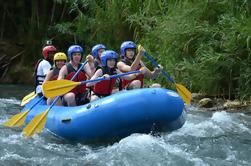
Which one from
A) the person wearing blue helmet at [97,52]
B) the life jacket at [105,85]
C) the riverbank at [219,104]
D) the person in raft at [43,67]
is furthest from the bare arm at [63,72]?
the riverbank at [219,104]

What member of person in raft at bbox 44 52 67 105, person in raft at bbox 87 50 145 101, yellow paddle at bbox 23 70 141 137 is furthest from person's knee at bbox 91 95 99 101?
person in raft at bbox 44 52 67 105

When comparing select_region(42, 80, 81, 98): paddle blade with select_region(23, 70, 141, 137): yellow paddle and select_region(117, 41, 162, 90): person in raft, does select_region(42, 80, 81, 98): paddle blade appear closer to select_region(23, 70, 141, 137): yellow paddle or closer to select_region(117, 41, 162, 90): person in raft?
select_region(23, 70, 141, 137): yellow paddle

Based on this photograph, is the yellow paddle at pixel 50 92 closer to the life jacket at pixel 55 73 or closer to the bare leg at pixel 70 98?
the bare leg at pixel 70 98

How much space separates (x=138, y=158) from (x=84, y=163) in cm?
49

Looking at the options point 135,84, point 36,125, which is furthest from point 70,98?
point 135,84

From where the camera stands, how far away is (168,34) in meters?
9.05

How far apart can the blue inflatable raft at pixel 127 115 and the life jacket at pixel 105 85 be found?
431 millimetres

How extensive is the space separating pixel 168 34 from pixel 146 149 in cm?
442

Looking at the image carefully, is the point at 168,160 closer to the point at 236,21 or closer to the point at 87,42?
the point at 236,21

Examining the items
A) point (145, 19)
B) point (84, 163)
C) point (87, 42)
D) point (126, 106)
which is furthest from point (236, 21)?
point (87, 42)

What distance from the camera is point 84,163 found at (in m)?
4.70

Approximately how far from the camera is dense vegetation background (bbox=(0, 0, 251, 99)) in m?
8.01

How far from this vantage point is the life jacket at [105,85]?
5789 mm

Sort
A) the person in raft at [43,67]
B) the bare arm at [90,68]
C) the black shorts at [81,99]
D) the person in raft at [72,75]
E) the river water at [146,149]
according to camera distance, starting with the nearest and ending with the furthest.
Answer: the river water at [146,149], the person in raft at [72,75], the black shorts at [81,99], the bare arm at [90,68], the person in raft at [43,67]
